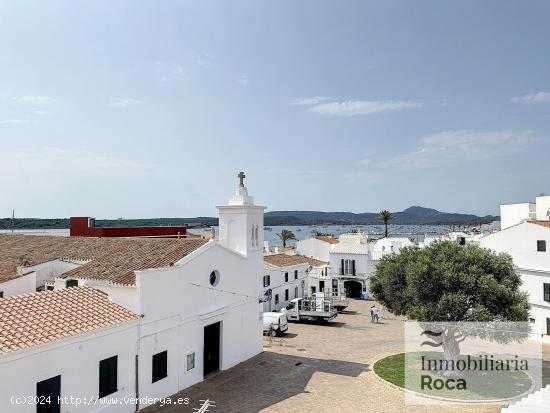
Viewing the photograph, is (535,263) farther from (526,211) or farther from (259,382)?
(259,382)

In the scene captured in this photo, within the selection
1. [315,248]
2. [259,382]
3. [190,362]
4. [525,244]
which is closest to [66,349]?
[190,362]

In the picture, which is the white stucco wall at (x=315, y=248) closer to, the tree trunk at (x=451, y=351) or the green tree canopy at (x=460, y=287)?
the green tree canopy at (x=460, y=287)

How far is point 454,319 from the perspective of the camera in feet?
68.7

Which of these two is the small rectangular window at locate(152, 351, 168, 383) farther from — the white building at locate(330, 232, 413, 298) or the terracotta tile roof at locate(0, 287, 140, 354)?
the white building at locate(330, 232, 413, 298)

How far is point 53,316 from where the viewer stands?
1545 cm

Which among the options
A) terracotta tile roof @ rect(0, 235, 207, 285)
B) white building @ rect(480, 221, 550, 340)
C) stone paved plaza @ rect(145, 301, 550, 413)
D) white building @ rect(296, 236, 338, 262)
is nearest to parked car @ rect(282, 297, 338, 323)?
stone paved plaza @ rect(145, 301, 550, 413)

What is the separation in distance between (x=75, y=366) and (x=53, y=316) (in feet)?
6.21

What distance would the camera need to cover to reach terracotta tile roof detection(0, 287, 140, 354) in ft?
44.9

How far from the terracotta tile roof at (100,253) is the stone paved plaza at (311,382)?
606 cm

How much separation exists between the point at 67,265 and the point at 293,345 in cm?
1452

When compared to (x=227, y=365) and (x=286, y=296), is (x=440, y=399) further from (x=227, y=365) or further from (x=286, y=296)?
(x=286, y=296)

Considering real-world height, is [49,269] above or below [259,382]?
above

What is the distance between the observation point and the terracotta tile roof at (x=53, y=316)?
538 inches

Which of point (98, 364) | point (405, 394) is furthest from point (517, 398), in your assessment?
point (98, 364)
